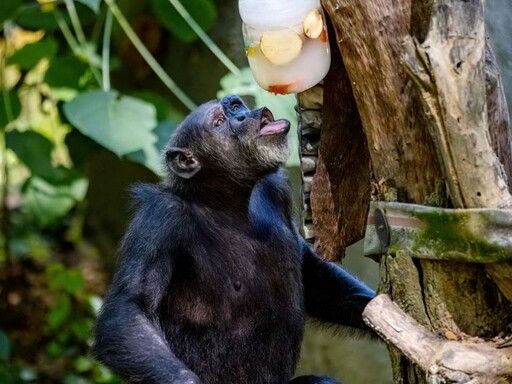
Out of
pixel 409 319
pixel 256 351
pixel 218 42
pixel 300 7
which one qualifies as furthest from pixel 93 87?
pixel 409 319

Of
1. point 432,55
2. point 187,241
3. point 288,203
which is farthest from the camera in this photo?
point 288,203

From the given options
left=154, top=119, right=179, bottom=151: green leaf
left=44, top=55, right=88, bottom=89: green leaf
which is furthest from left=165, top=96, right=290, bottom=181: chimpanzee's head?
left=44, top=55, right=88, bottom=89: green leaf

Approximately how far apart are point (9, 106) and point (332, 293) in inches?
110

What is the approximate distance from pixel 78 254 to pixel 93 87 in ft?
8.64

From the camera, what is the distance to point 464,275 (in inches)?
115

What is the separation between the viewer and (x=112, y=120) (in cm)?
522

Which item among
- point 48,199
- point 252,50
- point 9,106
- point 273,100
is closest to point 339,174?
point 252,50

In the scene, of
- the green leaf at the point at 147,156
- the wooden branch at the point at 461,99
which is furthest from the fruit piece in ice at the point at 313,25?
the green leaf at the point at 147,156

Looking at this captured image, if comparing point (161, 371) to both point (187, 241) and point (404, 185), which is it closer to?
point (187, 241)

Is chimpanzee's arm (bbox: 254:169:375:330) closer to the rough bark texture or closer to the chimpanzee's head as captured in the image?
the chimpanzee's head

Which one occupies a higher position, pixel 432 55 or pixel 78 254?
pixel 432 55

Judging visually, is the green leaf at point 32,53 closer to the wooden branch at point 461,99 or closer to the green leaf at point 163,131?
the green leaf at point 163,131

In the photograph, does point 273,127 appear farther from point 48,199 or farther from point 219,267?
point 48,199

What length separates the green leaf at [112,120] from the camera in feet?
16.9
